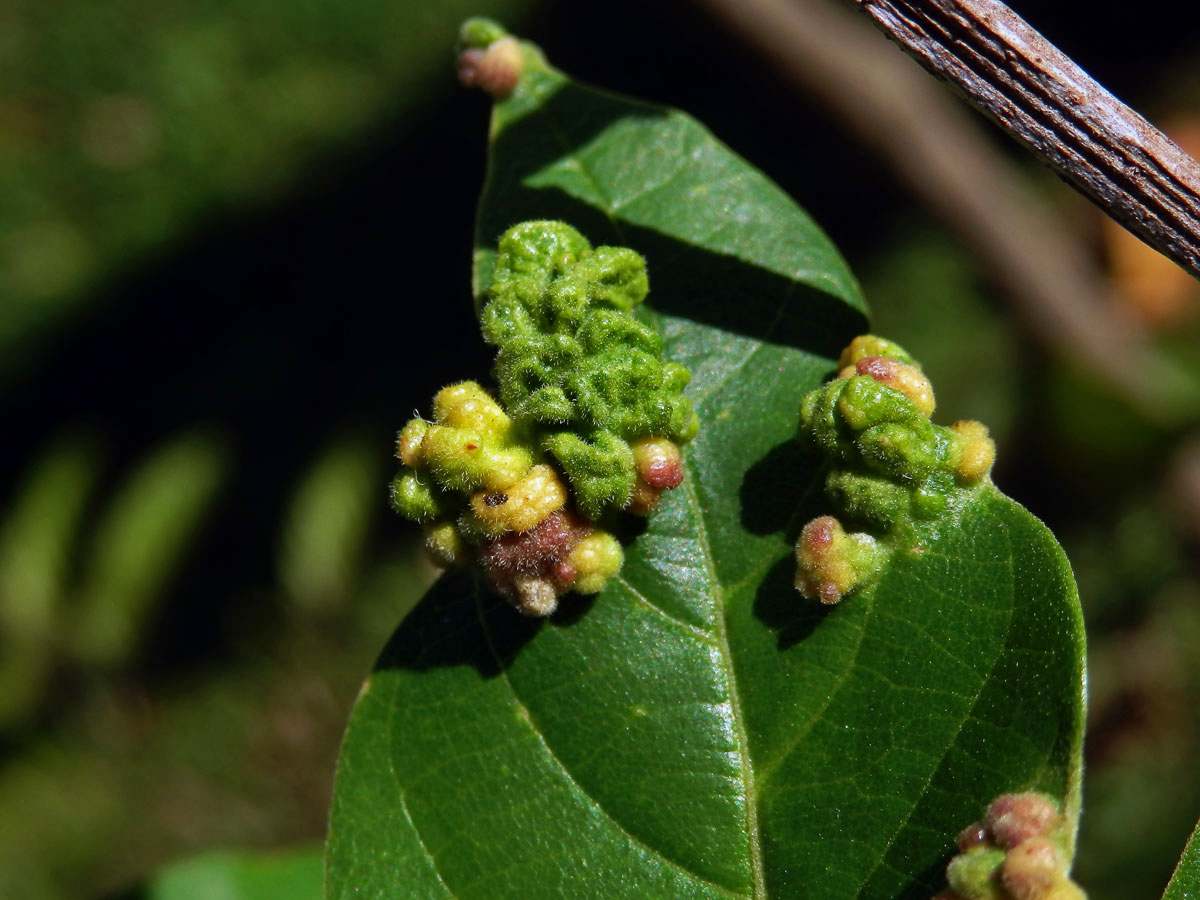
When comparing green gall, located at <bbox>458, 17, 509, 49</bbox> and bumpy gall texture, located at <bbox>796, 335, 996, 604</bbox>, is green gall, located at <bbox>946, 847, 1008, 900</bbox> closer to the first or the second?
bumpy gall texture, located at <bbox>796, 335, 996, 604</bbox>

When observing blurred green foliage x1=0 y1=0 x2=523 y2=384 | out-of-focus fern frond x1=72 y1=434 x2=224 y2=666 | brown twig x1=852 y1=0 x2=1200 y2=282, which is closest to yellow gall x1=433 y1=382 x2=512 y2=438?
brown twig x1=852 y1=0 x2=1200 y2=282

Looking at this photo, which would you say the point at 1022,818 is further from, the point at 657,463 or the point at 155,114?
the point at 155,114

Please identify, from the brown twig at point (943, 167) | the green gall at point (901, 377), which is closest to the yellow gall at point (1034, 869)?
the green gall at point (901, 377)

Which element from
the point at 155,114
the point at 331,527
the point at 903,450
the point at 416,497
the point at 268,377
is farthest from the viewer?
the point at 155,114

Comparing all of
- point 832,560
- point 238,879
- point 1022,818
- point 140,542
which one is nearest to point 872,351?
point 832,560

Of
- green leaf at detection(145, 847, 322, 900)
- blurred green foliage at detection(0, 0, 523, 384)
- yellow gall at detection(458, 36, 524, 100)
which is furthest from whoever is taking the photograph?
blurred green foliage at detection(0, 0, 523, 384)

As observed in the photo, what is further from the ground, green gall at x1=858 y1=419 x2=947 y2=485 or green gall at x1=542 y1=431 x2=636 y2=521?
green gall at x1=858 y1=419 x2=947 y2=485

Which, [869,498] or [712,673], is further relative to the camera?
[712,673]
